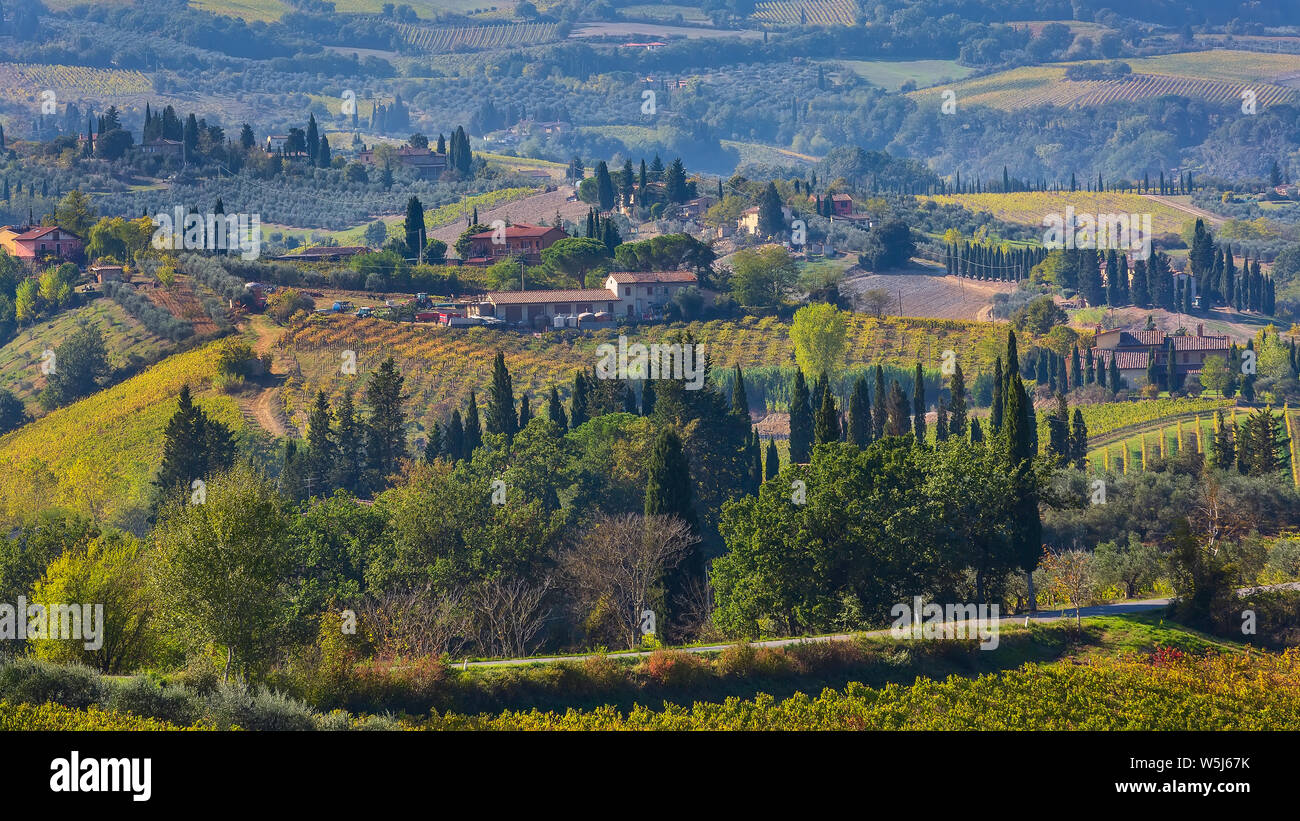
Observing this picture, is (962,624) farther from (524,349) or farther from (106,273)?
(106,273)

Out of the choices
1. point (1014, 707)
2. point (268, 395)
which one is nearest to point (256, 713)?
point (1014, 707)

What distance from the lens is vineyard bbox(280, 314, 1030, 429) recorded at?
104188 millimetres

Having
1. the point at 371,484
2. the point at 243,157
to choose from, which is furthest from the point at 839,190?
the point at 371,484

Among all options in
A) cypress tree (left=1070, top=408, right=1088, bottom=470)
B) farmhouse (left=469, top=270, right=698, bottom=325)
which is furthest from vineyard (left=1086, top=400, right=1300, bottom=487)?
Result: farmhouse (left=469, top=270, right=698, bottom=325)

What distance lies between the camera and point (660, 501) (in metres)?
64.3

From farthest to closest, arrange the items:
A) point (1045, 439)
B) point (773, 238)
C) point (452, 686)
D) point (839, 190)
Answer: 1. point (839, 190)
2. point (773, 238)
3. point (1045, 439)
4. point (452, 686)

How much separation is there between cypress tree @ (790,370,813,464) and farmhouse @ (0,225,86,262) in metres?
71.0

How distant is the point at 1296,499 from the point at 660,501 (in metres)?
29.3

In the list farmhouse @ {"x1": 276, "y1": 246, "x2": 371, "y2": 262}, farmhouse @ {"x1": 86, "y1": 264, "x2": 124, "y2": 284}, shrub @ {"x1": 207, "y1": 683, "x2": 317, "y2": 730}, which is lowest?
farmhouse @ {"x1": 86, "y1": 264, "x2": 124, "y2": 284}

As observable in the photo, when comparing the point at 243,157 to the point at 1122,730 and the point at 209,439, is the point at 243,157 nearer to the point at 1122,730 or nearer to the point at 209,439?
the point at 209,439

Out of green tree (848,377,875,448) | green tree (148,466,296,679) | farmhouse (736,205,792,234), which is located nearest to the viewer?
green tree (148,466,296,679)

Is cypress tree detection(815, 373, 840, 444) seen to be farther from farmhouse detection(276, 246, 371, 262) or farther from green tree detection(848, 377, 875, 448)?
farmhouse detection(276, 246, 371, 262)

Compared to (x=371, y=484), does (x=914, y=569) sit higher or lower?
higher

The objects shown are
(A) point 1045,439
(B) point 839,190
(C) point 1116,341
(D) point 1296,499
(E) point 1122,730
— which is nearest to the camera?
(E) point 1122,730
